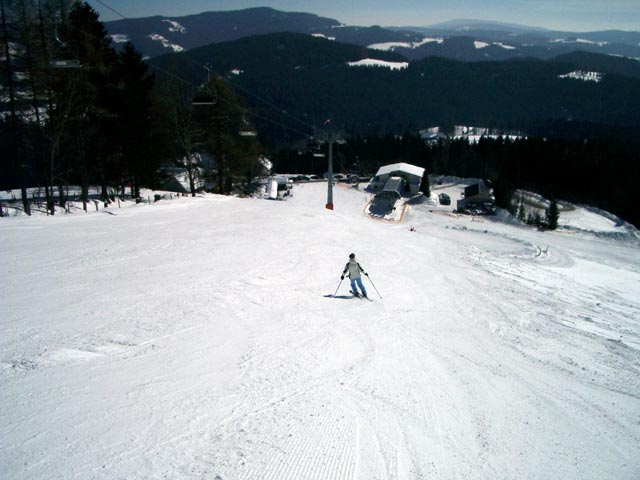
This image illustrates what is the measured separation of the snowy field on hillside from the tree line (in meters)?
7.16

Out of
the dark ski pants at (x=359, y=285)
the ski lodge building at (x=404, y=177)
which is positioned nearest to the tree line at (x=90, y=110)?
the dark ski pants at (x=359, y=285)

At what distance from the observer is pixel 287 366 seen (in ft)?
26.2

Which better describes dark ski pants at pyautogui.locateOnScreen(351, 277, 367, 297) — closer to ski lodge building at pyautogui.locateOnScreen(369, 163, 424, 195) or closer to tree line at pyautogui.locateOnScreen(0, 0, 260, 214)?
tree line at pyautogui.locateOnScreen(0, 0, 260, 214)

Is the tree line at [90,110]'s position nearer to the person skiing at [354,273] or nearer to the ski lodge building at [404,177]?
the person skiing at [354,273]

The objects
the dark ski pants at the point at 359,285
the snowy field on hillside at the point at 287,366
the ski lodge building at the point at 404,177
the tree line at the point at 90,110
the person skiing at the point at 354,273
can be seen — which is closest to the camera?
the snowy field on hillside at the point at 287,366

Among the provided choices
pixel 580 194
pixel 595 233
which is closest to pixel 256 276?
pixel 595 233

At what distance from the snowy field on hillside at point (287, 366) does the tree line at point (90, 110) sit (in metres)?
7.16

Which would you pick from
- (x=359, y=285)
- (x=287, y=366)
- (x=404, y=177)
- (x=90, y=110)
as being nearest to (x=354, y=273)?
(x=359, y=285)

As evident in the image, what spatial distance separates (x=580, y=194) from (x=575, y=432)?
222ft

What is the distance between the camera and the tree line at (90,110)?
1877 cm

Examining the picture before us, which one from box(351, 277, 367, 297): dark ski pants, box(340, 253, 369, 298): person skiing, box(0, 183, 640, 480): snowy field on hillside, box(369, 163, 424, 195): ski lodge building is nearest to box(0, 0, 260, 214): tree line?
box(0, 183, 640, 480): snowy field on hillside

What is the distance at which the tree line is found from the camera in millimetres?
18766

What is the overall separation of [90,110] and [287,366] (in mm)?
20531

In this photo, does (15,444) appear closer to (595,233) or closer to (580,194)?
(595,233)
